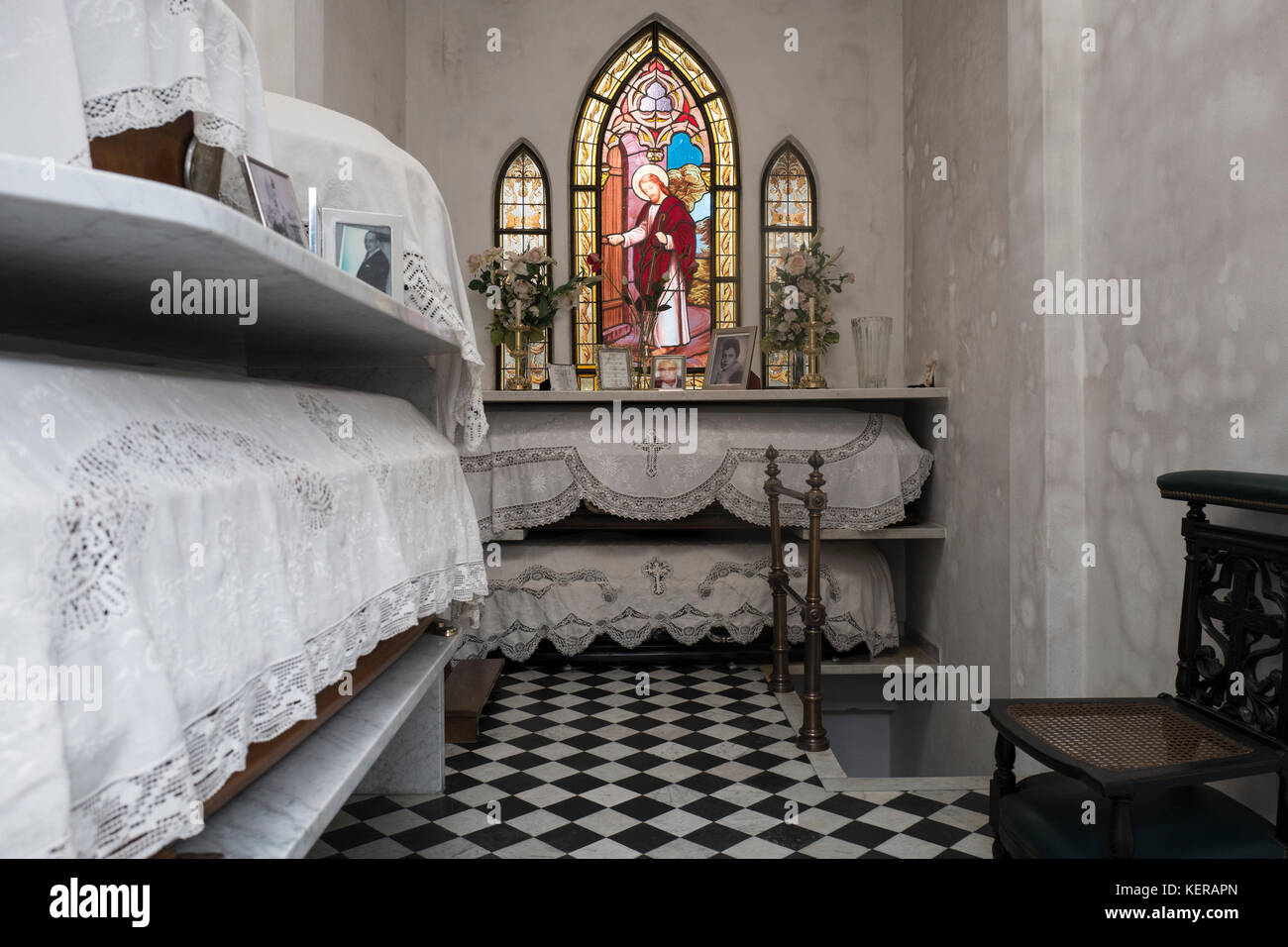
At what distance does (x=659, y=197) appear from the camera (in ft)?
21.3

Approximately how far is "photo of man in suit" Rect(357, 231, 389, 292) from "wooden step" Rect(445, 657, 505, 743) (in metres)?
2.02

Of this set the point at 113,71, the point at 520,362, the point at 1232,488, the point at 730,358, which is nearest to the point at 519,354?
the point at 520,362

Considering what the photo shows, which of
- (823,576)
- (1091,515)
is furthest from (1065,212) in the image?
(823,576)

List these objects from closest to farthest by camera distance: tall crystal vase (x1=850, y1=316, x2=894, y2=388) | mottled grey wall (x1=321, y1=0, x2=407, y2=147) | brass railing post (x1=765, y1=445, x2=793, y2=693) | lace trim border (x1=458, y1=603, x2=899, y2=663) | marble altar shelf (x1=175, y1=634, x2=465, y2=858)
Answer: marble altar shelf (x1=175, y1=634, x2=465, y2=858) < brass railing post (x1=765, y1=445, x2=793, y2=693) < mottled grey wall (x1=321, y1=0, x2=407, y2=147) < lace trim border (x1=458, y1=603, x2=899, y2=663) < tall crystal vase (x1=850, y1=316, x2=894, y2=388)

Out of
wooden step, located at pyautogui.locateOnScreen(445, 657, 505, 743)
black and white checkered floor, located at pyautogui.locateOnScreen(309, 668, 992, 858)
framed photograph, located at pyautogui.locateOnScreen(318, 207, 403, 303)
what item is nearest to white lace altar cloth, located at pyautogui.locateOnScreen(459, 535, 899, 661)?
wooden step, located at pyautogui.locateOnScreen(445, 657, 505, 743)

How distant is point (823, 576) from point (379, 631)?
3758 mm

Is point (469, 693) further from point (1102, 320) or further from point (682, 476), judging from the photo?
point (1102, 320)

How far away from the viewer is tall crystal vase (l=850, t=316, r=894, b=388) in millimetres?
5570

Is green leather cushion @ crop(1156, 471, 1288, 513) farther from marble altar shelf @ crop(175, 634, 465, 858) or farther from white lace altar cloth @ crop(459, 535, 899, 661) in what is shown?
white lace altar cloth @ crop(459, 535, 899, 661)

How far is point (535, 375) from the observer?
6.37 metres

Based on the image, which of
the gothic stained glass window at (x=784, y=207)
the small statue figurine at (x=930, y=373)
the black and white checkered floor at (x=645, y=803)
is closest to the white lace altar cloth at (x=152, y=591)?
the black and white checkered floor at (x=645, y=803)

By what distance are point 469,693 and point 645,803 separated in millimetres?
1264

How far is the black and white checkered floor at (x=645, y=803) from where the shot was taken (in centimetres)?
270
